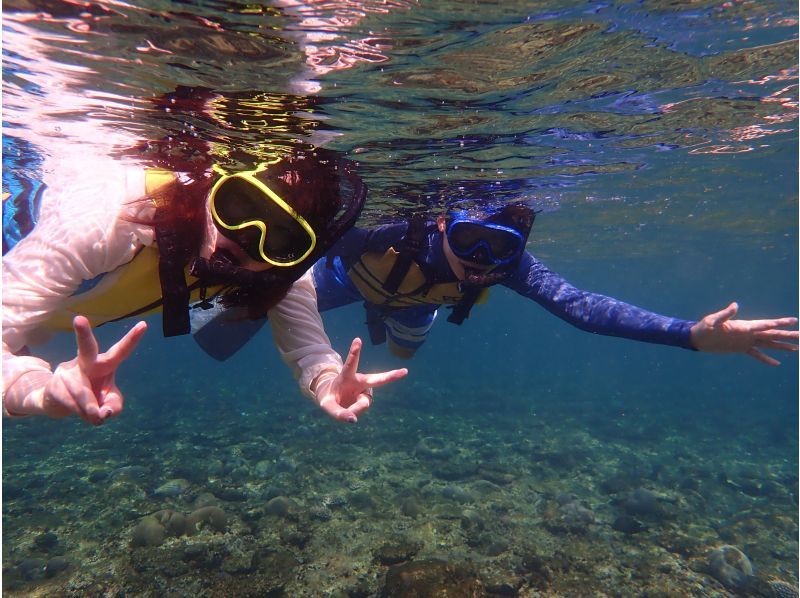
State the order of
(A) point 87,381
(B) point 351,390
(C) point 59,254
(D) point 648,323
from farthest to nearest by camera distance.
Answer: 1. (D) point 648,323
2. (B) point 351,390
3. (C) point 59,254
4. (A) point 87,381

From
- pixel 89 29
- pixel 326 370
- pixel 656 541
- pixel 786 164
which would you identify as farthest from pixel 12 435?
pixel 786 164

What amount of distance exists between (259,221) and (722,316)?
14.7 feet

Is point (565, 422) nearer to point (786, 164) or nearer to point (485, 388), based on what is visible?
point (485, 388)

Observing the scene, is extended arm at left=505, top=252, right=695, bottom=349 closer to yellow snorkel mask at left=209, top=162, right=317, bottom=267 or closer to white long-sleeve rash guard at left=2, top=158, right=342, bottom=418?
yellow snorkel mask at left=209, top=162, right=317, bottom=267

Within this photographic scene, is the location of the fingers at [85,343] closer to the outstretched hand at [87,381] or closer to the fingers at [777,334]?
the outstretched hand at [87,381]

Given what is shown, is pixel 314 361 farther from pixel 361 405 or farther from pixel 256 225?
pixel 256 225

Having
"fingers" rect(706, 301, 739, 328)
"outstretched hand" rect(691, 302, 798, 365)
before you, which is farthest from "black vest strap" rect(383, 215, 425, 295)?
"fingers" rect(706, 301, 739, 328)

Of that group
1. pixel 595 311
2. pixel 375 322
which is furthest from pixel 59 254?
pixel 375 322

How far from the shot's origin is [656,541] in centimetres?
987

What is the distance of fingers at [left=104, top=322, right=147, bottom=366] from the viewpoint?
93.3 inches

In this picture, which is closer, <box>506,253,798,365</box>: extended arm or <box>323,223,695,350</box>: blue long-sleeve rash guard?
<box>506,253,798,365</box>: extended arm

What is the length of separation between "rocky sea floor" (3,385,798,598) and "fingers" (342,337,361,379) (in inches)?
184

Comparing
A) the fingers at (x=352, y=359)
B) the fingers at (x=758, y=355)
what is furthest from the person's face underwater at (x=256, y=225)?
the fingers at (x=758, y=355)

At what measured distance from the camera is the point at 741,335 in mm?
4492
